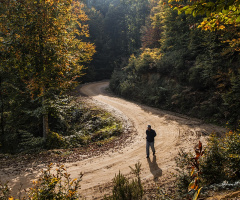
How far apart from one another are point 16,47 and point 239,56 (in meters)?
15.7

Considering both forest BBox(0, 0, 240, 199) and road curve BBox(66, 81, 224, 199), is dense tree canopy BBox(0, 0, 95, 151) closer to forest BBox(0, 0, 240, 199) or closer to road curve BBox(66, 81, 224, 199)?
forest BBox(0, 0, 240, 199)

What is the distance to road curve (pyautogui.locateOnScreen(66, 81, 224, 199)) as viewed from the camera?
25.5 feet

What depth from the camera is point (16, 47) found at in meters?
10.4

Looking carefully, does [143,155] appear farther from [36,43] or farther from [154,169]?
[36,43]

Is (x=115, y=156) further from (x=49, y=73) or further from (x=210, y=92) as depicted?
(x=210, y=92)

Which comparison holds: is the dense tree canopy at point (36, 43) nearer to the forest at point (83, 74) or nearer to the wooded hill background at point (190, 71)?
the forest at point (83, 74)

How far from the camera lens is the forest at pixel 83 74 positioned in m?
10.3

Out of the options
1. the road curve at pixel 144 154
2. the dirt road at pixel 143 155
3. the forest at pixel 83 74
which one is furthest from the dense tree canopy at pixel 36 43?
the road curve at pixel 144 154

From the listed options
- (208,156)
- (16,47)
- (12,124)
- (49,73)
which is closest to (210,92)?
(208,156)

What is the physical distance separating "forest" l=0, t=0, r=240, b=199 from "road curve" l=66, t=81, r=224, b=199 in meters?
1.76

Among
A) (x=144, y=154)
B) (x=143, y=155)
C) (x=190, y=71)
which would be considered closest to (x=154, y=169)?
(x=143, y=155)

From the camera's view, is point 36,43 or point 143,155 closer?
point 143,155

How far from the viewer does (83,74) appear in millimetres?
16656

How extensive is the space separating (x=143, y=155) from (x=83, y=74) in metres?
9.41
